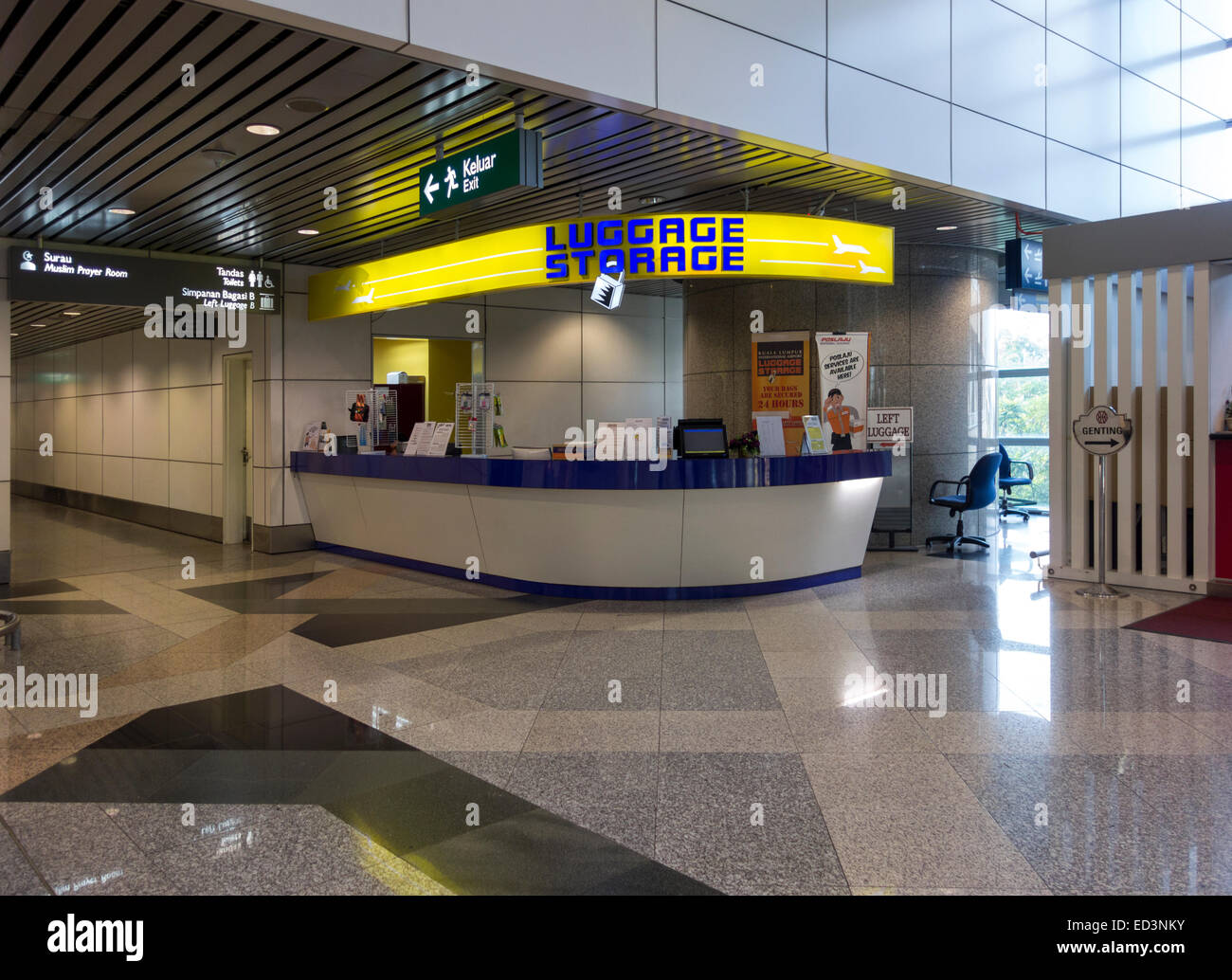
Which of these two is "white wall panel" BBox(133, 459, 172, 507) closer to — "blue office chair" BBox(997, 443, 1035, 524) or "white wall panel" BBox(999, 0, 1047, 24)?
"blue office chair" BBox(997, 443, 1035, 524)

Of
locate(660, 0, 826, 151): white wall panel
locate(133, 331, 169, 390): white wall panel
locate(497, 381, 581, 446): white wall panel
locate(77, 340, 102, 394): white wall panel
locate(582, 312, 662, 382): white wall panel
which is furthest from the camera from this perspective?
locate(77, 340, 102, 394): white wall panel

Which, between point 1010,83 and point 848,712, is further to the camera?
point 1010,83

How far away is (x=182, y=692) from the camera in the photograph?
187 inches

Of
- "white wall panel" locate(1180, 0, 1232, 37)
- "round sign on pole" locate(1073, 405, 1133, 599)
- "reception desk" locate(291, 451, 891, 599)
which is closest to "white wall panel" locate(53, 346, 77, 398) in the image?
"reception desk" locate(291, 451, 891, 599)

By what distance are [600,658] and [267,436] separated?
5.91 meters

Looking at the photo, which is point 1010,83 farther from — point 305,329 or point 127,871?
point 127,871

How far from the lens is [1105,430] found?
7.28m

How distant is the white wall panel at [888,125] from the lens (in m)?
6.84

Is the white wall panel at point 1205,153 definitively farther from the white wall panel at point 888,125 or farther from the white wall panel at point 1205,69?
the white wall panel at point 888,125

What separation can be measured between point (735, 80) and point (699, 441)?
2.61 meters

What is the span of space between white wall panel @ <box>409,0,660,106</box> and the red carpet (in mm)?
4711

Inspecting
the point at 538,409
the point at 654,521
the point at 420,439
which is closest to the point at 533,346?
the point at 538,409

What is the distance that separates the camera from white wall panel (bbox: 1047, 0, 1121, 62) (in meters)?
8.95
